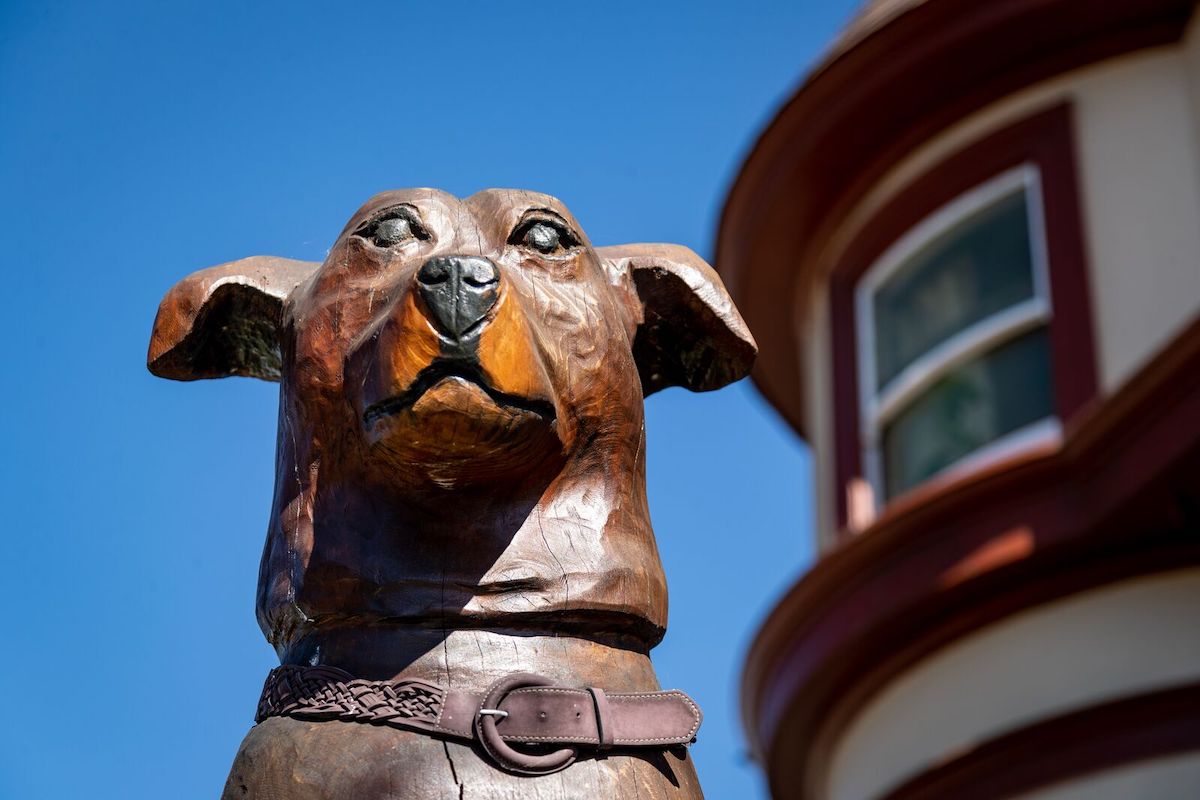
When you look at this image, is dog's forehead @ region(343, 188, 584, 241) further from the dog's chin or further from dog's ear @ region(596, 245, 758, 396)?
the dog's chin

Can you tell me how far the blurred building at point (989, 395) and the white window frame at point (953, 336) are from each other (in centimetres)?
2

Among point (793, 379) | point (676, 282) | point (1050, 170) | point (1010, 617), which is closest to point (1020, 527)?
point (1010, 617)

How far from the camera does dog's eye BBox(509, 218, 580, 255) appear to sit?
9.07ft

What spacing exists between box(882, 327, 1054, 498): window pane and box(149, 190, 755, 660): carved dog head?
6457 millimetres

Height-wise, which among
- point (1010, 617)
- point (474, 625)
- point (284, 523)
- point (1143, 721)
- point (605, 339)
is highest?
point (1010, 617)

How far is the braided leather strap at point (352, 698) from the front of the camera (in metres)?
2.44

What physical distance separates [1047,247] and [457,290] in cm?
715

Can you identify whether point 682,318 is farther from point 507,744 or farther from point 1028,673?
point 1028,673

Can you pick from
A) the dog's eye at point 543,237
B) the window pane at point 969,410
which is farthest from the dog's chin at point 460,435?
the window pane at point 969,410

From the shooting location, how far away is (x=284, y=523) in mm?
2654

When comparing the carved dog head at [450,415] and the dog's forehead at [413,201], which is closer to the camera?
the carved dog head at [450,415]

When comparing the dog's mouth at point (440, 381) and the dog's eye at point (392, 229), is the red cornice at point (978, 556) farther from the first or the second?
the dog's mouth at point (440, 381)

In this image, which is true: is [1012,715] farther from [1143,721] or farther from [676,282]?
[676,282]

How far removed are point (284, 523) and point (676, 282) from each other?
2.38 ft
